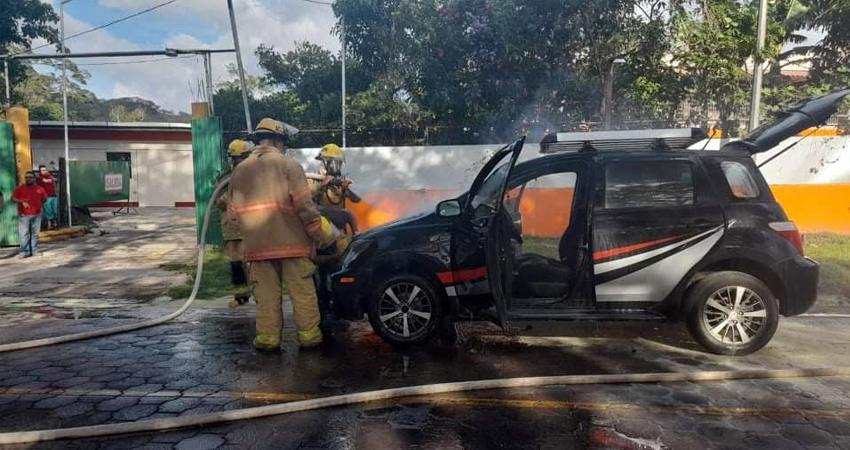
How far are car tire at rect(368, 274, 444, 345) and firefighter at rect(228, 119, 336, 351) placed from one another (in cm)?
57

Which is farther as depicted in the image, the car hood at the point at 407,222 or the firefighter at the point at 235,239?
the firefighter at the point at 235,239

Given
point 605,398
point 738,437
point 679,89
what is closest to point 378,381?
point 605,398

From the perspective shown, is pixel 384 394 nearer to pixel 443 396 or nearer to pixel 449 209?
pixel 443 396

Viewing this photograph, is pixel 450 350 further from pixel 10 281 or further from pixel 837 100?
pixel 10 281

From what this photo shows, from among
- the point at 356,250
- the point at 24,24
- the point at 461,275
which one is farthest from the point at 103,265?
the point at 24,24

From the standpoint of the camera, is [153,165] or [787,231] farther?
[153,165]

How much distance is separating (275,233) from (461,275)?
1592 millimetres

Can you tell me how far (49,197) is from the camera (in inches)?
536

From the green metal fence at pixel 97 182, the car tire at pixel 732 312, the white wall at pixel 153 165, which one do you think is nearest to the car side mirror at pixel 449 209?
the car tire at pixel 732 312

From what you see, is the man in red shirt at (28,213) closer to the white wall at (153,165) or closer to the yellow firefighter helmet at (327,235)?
the yellow firefighter helmet at (327,235)

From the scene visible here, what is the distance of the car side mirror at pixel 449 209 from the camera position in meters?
5.16

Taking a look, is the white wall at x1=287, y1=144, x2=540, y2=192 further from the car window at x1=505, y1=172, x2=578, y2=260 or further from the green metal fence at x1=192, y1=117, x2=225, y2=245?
the car window at x1=505, y1=172, x2=578, y2=260

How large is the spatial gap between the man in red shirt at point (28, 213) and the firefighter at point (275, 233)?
791cm

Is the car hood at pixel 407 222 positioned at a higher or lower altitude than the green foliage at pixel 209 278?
higher
